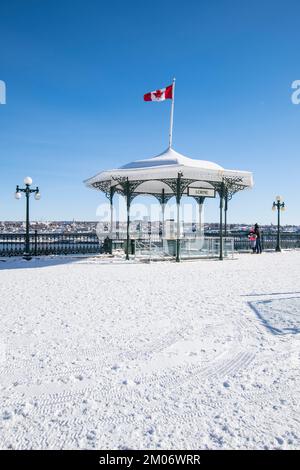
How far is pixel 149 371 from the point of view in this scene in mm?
3656

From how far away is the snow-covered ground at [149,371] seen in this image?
255cm

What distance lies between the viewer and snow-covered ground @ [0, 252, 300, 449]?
255cm

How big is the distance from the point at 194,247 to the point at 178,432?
1496 cm

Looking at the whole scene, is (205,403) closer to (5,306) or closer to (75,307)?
(75,307)

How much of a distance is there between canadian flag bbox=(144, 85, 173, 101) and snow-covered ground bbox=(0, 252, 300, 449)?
1243 cm

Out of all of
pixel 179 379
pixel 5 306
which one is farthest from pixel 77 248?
pixel 179 379

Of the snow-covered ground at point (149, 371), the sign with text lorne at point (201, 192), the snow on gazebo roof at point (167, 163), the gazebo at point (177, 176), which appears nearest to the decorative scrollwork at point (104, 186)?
the gazebo at point (177, 176)

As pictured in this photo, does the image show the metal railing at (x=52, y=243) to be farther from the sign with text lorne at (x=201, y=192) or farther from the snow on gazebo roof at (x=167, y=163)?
the sign with text lorne at (x=201, y=192)

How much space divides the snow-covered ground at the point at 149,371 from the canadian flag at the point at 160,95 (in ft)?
40.8

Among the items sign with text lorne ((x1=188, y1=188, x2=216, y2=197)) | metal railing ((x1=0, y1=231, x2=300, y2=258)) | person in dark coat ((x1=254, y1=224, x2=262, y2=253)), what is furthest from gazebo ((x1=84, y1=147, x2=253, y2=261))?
person in dark coat ((x1=254, y1=224, x2=262, y2=253))

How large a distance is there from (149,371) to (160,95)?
15.6 metres

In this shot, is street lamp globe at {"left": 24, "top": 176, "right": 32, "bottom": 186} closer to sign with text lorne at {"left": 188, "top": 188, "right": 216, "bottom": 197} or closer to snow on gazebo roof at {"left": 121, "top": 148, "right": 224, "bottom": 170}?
snow on gazebo roof at {"left": 121, "top": 148, "right": 224, "bottom": 170}
